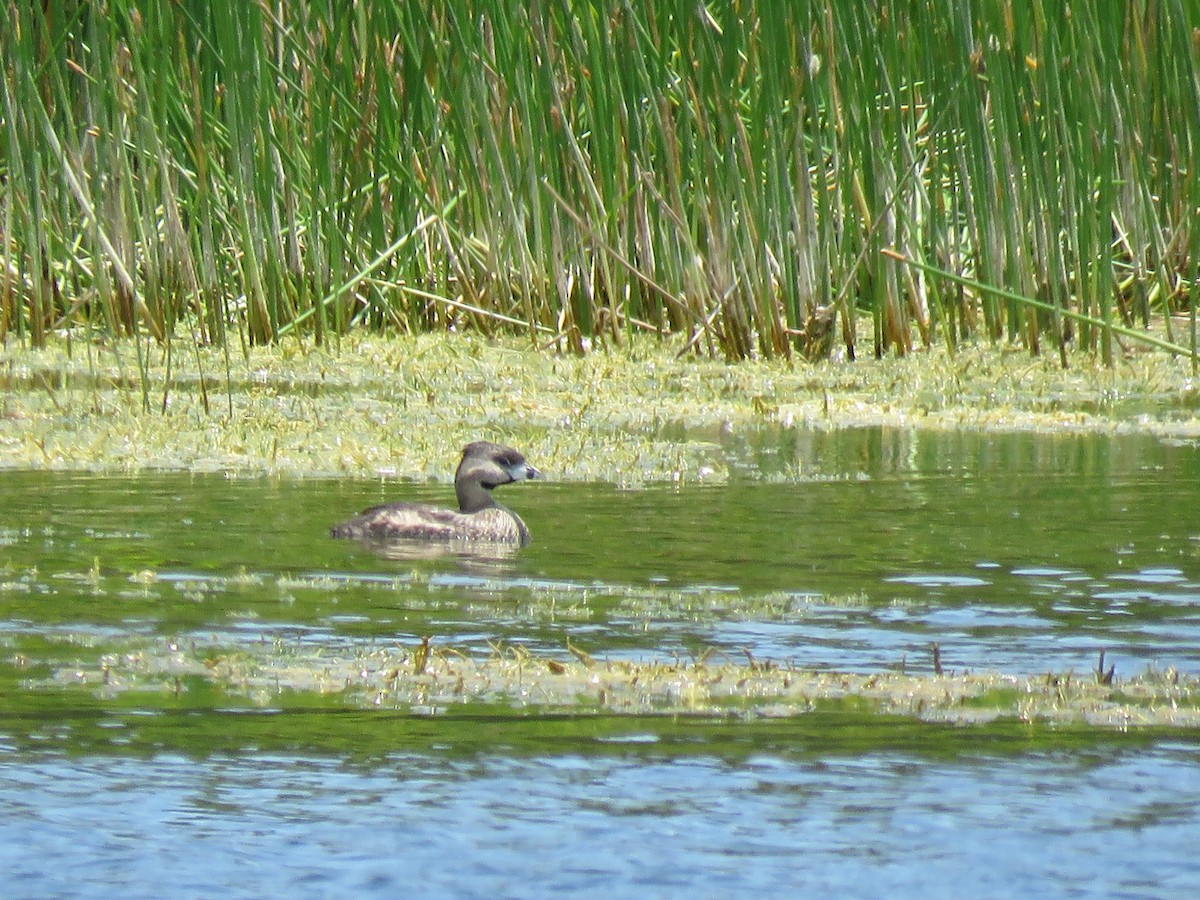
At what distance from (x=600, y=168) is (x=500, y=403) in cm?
171

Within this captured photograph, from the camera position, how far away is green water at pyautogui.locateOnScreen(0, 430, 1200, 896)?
11.8 feet

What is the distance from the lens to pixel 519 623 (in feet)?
18.5

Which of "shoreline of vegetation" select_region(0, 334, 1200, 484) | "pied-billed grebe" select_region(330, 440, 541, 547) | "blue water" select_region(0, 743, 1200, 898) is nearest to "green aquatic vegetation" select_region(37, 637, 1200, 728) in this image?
"blue water" select_region(0, 743, 1200, 898)

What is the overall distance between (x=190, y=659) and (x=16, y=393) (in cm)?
585

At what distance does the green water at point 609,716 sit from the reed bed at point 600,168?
2.60m

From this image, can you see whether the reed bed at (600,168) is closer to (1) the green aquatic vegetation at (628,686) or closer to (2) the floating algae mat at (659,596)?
(2) the floating algae mat at (659,596)

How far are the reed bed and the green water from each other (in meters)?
2.60

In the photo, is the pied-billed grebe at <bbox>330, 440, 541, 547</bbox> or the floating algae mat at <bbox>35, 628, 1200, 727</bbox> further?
the pied-billed grebe at <bbox>330, 440, 541, 547</bbox>

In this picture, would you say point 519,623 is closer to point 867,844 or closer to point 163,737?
point 163,737

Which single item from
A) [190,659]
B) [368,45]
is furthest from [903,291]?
[190,659]

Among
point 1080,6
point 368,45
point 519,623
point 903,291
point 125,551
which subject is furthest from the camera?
point 903,291

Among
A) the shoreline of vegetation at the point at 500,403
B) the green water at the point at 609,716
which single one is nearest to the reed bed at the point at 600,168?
the shoreline of vegetation at the point at 500,403

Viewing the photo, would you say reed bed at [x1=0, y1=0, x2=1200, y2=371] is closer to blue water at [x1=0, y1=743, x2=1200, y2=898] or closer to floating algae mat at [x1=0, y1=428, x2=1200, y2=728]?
floating algae mat at [x1=0, y1=428, x2=1200, y2=728]

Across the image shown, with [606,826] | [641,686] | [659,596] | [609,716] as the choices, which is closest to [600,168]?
[659,596]
